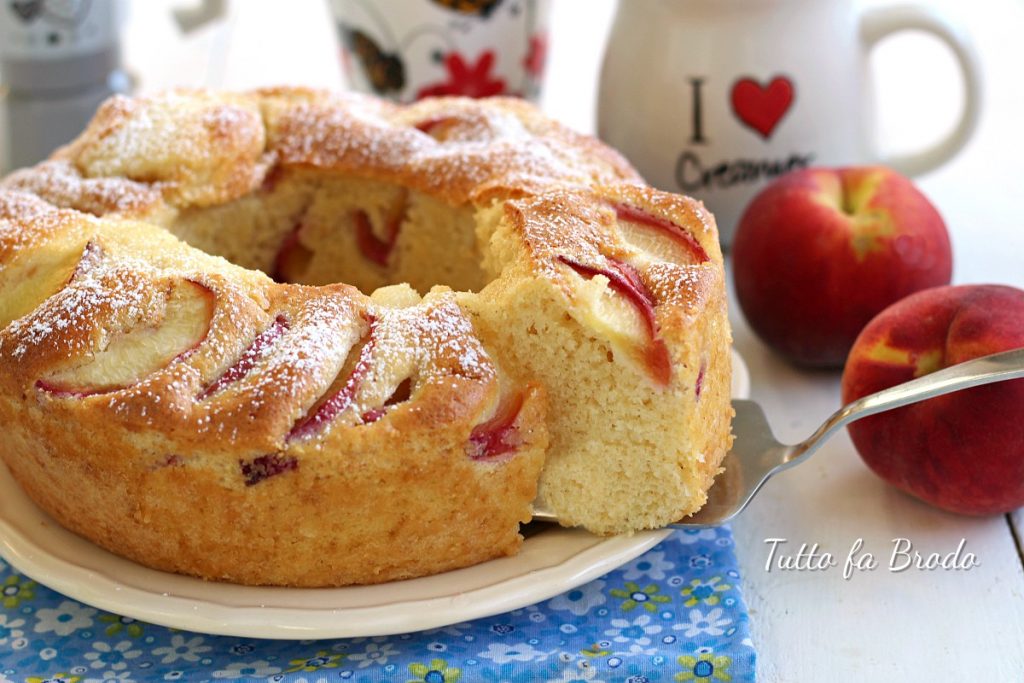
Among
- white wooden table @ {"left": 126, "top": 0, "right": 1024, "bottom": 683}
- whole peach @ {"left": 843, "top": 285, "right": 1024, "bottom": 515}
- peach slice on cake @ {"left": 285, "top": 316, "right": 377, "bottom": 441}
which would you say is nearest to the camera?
peach slice on cake @ {"left": 285, "top": 316, "right": 377, "bottom": 441}

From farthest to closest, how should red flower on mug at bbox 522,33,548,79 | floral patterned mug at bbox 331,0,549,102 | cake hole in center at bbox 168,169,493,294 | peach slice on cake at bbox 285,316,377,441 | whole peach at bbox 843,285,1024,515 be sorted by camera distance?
1. red flower on mug at bbox 522,33,548,79
2. floral patterned mug at bbox 331,0,549,102
3. cake hole in center at bbox 168,169,493,294
4. whole peach at bbox 843,285,1024,515
5. peach slice on cake at bbox 285,316,377,441

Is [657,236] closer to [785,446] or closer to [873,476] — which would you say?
[785,446]

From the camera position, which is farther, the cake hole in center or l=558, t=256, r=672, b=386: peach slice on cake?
the cake hole in center

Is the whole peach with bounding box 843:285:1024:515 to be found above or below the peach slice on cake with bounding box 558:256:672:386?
below

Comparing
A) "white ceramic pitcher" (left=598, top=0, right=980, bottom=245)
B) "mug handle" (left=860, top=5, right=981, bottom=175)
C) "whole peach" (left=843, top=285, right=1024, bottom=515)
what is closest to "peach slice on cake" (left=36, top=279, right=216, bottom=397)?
"whole peach" (left=843, top=285, right=1024, bottom=515)

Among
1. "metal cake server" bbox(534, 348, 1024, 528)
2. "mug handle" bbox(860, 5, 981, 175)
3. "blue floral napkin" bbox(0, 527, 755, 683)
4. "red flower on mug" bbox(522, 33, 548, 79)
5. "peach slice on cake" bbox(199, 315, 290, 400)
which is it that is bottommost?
"blue floral napkin" bbox(0, 527, 755, 683)

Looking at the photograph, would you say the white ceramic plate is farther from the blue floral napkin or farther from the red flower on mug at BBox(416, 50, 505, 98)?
the red flower on mug at BBox(416, 50, 505, 98)

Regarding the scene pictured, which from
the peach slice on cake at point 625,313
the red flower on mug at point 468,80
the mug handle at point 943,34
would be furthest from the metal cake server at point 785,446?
the red flower on mug at point 468,80

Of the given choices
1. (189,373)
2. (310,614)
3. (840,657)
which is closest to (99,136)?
(189,373)
